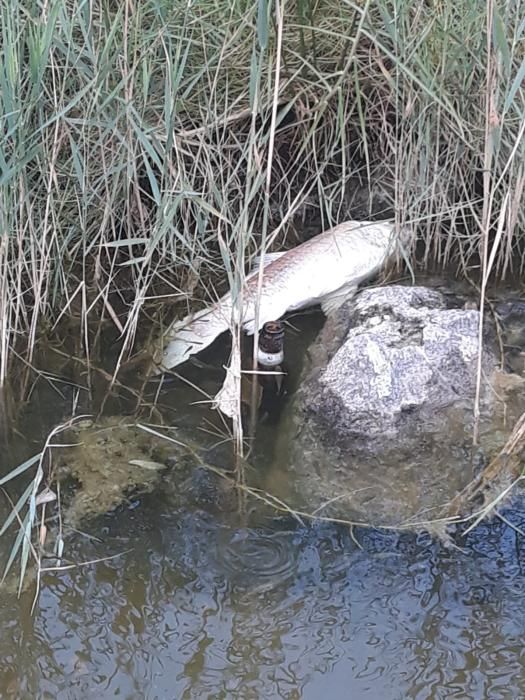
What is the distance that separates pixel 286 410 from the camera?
2561mm

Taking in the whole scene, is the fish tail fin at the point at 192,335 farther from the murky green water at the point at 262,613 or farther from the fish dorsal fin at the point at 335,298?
the murky green water at the point at 262,613

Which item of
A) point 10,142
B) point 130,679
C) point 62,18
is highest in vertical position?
point 62,18

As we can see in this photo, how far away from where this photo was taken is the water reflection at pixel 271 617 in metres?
1.76

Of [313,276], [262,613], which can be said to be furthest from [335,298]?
[262,613]

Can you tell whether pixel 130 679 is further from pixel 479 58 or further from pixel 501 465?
pixel 479 58

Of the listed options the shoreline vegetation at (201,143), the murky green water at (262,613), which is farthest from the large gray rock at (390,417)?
the shoreline vegetation at (201,143)

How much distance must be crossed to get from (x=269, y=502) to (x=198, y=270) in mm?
1092

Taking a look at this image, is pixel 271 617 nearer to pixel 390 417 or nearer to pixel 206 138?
pixel 390 417

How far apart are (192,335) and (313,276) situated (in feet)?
1.64

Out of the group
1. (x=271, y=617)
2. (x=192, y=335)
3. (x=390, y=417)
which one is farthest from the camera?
(x=192, y=335)

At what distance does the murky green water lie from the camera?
1763 mm

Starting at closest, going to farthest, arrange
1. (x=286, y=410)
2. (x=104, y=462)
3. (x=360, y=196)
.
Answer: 1. (x=104, y=462)
2. (x=286, y=410)
3. (x=360, y=196)

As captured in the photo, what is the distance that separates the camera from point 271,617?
190 centimetres

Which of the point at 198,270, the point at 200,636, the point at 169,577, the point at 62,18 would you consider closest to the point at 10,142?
the point at 62,18
